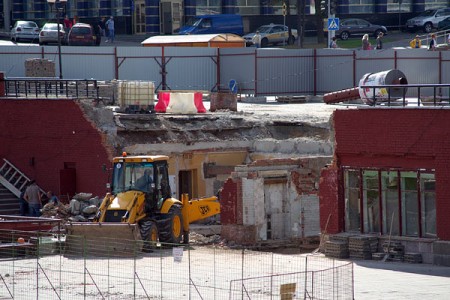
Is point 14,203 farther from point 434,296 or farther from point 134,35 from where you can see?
point 134,35

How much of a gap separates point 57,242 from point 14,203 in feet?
33.0

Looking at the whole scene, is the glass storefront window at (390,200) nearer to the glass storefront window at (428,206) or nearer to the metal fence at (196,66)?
the glass storefront window at (428,206)

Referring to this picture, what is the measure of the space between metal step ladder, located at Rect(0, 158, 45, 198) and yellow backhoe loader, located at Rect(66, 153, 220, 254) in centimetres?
897

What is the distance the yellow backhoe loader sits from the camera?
1193 inches

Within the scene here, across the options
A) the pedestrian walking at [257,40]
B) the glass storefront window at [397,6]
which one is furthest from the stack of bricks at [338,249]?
the glass storefront window at [397,6]

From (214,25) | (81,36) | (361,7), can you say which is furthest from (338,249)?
(361,7)

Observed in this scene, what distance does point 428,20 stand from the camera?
247 ft

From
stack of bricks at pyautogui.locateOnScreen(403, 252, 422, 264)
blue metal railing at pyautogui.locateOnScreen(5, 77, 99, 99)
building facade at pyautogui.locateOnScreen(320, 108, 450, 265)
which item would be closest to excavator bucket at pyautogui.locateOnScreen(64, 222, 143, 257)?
building facade at pyautogui.locateOnScreen(320, 108, 450, 265)

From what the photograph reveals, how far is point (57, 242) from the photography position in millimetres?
Result: 30328

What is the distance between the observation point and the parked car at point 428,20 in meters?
74.6

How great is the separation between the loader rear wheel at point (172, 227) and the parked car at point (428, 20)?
45115 mm

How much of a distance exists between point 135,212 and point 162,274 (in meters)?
4.87

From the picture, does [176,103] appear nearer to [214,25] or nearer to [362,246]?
[362,246]

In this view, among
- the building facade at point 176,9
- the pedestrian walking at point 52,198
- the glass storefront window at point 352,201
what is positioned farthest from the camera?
the building facade at point 176,9
